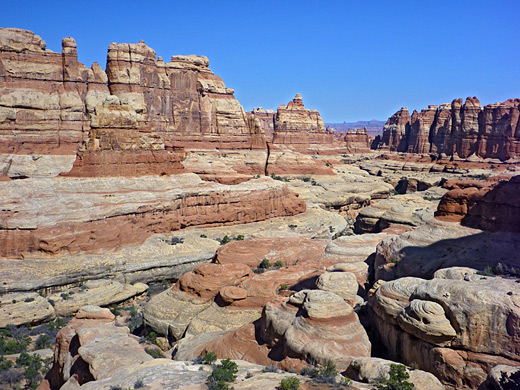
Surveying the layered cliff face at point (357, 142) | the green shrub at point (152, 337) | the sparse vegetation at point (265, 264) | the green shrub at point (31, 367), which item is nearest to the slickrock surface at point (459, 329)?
the green shrub at point (152, 337)

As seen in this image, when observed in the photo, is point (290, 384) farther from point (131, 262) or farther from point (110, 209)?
point (110, 209)

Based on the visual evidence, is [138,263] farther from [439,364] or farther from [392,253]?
[439,364]

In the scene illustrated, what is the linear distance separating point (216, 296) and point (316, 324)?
26.8ft

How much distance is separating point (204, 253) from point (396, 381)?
22.5 metres

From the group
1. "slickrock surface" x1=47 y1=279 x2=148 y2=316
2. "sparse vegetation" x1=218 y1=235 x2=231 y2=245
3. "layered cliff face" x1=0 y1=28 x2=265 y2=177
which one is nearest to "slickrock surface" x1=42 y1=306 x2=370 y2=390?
"slickrock surface" x1=47 y1=279 x2=148 y2=316

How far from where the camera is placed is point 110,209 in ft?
101

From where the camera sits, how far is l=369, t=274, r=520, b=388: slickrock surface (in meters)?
11.5

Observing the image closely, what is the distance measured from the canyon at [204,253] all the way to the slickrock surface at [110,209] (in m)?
0.13

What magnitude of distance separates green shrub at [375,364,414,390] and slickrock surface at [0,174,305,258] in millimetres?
23988

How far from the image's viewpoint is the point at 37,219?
90.9ft

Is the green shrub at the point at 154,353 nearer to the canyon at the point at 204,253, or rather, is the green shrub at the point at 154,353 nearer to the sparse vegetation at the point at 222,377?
the canyon at the point at 204,253

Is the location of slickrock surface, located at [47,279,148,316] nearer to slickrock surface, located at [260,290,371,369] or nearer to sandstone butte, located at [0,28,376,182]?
slickrock surface, located at [260,290,371,369]

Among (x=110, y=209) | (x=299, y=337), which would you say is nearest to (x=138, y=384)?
(x=299, y=337)

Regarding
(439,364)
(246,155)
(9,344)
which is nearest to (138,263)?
(9,344)
